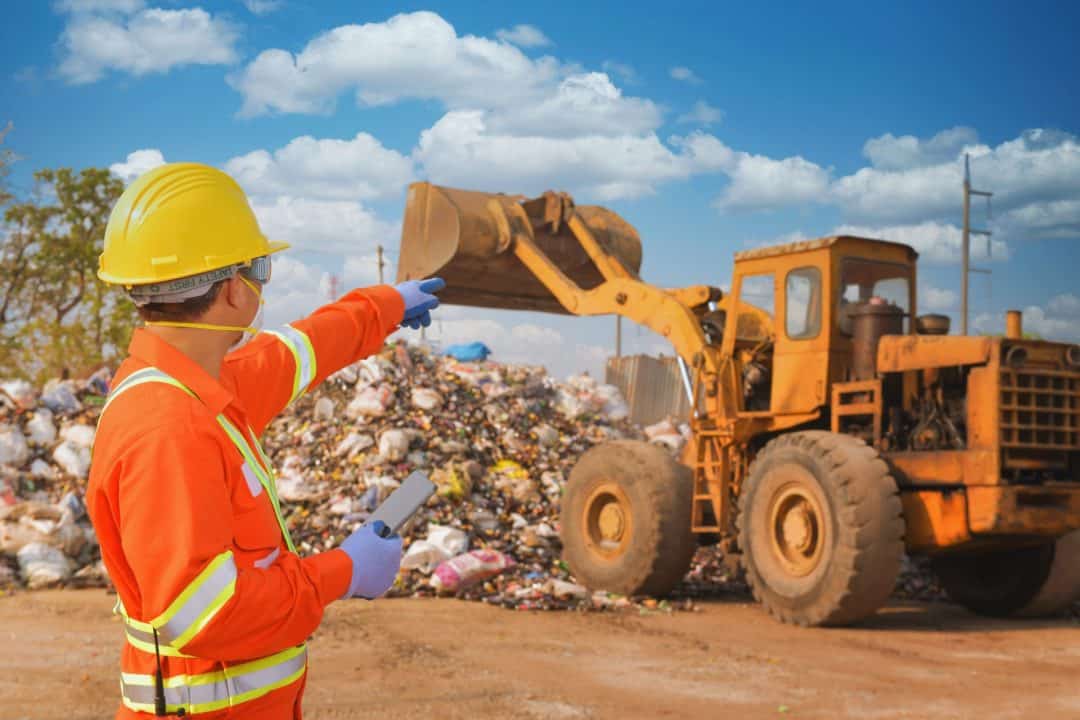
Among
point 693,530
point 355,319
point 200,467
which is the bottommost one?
point 693,530

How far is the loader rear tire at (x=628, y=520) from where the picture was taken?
8.73 m

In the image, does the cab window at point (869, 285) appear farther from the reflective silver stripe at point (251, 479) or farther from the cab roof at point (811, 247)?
the reflective silver stripe at point (251, 479)

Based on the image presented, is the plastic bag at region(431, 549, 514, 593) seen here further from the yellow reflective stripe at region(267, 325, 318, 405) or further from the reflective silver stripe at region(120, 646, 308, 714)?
the reflective silver stripe at region(120, 646, 308, 714)

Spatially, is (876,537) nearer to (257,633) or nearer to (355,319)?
(355,319)

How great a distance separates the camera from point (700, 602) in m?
9.03

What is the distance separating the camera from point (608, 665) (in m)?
6.36

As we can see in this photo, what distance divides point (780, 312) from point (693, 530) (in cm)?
184

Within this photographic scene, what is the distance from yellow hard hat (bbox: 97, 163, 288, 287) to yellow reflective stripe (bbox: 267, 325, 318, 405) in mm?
479

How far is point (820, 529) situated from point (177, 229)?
626 centimetres

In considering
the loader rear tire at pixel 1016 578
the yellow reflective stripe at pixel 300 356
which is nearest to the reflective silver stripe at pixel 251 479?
the yellow reflective stripe at pixel 300 356

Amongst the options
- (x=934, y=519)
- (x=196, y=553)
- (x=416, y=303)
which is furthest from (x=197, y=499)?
(x=934, y=519)

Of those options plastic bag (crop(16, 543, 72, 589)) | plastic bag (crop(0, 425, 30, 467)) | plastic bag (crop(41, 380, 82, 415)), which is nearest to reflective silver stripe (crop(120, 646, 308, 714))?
plastic bag (crop(16, 543, 72, 589))

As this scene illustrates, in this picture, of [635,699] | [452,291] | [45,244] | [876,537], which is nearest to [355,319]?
[635,699]

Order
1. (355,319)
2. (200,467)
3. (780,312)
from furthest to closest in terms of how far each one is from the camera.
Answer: (780,312) → (355,319) → (200,467)
